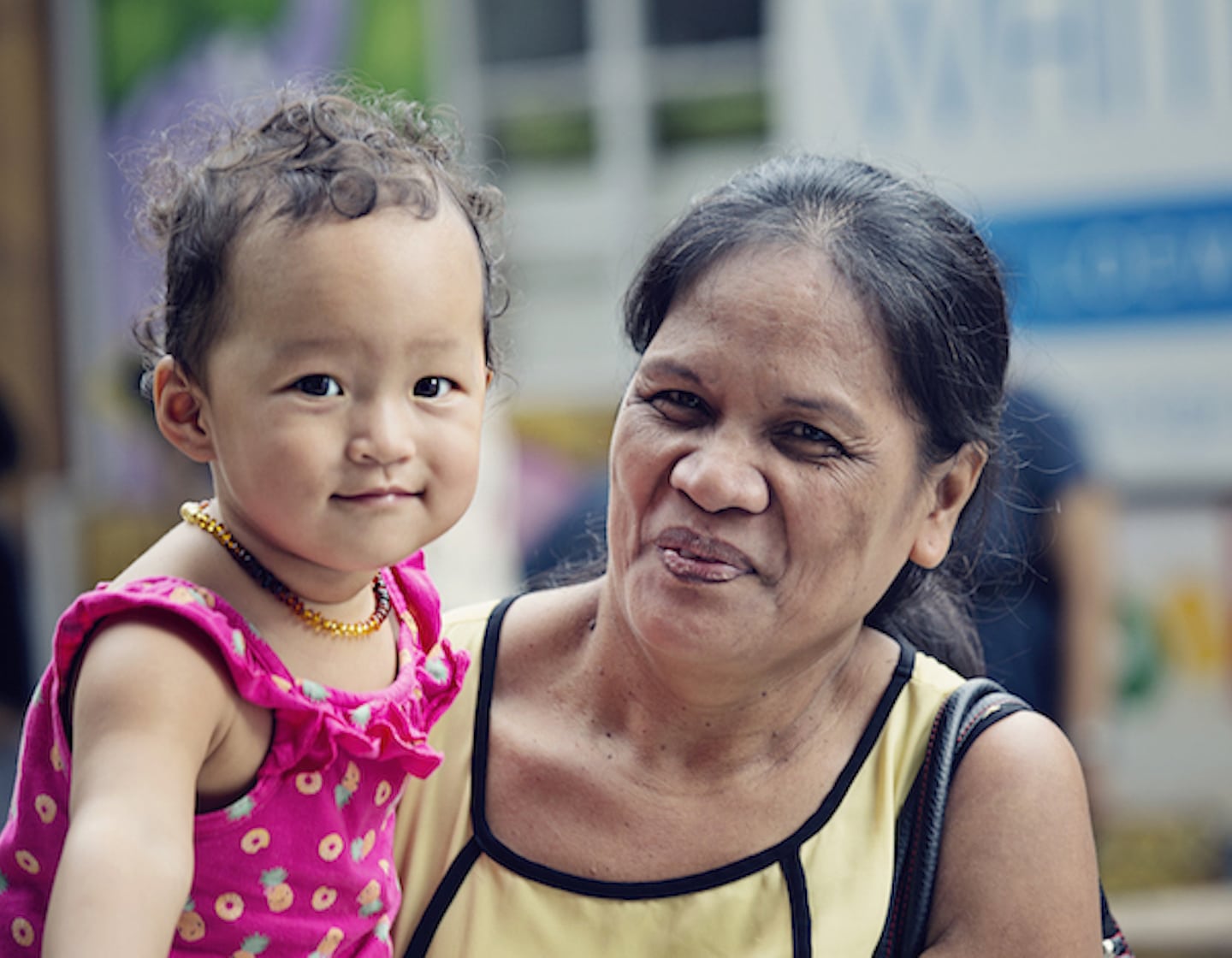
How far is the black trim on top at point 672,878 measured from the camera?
2.00 meters

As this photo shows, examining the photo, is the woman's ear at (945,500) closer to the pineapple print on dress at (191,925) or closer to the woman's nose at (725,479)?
the woman's nose at (725,479)

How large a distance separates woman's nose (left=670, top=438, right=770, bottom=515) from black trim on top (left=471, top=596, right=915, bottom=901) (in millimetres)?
352

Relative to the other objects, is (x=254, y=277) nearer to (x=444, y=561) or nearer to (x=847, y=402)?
(x=847, y=402)

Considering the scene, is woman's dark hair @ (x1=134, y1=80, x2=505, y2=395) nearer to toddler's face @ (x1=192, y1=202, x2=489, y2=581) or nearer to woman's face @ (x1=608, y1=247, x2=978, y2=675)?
toddler's face @ (x1=192, y1=202, x2=489, y2=581)

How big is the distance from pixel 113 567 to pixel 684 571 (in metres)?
6.82

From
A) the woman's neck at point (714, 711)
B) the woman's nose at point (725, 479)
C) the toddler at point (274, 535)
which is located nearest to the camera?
the toddler at point (274, 535)

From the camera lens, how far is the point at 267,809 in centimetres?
170

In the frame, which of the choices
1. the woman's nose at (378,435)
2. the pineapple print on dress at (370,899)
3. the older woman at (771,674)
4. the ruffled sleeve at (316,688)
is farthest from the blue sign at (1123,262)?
the woman's nose at (378,435)

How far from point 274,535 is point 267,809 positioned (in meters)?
0.29

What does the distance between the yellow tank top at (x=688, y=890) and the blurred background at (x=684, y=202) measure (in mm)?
656

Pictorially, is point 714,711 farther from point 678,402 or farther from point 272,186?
point 272,186

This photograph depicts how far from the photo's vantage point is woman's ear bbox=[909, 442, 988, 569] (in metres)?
2.13

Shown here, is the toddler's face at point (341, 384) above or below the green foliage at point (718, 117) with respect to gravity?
below

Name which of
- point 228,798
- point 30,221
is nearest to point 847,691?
point 228,798
